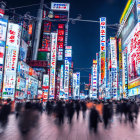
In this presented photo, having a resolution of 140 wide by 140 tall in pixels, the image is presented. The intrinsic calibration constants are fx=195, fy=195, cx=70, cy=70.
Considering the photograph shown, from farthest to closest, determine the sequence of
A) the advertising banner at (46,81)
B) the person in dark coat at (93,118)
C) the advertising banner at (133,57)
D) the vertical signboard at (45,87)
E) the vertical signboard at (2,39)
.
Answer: the advertising banner at (46,81) < the vertical signboard at (45,87) < the advertising banner at (133,57) < the vertical signboard at (2,39) < the person in dark coat at (93,118)

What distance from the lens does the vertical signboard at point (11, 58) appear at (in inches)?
1152

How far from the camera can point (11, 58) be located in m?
29.5

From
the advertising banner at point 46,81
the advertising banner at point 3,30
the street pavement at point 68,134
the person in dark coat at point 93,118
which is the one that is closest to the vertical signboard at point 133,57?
the advertising banner at point 46,81

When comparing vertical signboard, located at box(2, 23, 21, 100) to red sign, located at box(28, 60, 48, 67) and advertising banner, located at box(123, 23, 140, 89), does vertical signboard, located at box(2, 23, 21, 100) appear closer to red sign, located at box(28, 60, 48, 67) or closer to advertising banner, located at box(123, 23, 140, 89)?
red sign, located at box(28, 60, 48, 67)

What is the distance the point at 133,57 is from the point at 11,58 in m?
24.3

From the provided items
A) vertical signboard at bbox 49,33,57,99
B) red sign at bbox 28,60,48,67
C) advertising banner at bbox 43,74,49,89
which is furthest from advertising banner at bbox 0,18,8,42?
advertising banner at bbox 43,74,49,89

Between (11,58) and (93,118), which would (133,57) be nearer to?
(11,58)

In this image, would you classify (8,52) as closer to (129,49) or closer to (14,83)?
(14,83)

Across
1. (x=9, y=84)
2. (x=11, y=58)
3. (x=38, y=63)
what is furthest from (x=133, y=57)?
(x=9, y=84)

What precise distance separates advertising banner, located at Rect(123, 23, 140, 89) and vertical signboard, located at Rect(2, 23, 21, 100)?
71.7 feet

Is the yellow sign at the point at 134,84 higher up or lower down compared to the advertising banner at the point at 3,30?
lower down

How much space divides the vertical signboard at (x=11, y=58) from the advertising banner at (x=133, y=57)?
21857 millimetres

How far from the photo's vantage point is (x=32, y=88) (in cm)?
4231

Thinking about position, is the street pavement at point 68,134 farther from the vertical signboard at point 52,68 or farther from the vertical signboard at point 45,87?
the vertical signboard at point 52,68
